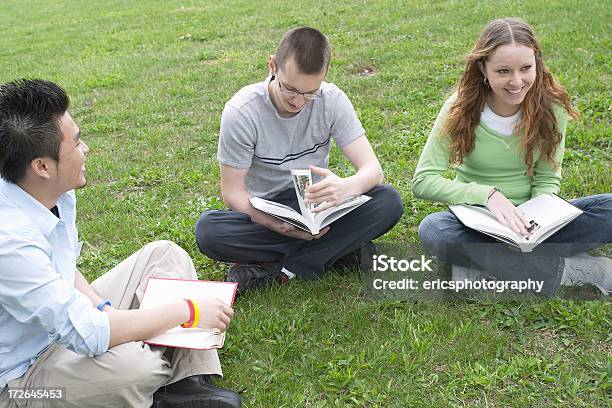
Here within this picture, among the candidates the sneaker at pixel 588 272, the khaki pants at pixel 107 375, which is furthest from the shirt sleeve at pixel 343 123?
the khaki pants at pixel 107 375

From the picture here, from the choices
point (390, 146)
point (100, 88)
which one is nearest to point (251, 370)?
point (390, 146)

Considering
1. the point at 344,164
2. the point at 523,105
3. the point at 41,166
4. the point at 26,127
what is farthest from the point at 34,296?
the point at 344,164

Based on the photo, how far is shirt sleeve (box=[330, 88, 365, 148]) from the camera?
3.73m

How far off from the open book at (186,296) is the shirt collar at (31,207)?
550 mm

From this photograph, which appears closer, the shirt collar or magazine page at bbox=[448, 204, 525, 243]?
the shirt collar

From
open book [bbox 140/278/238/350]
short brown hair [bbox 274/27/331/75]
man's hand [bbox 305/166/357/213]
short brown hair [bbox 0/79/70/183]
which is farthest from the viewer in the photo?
man's hand [bbox 305/166/357/213]

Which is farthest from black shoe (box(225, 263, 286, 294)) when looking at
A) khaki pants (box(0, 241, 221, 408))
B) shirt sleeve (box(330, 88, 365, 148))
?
khaki pants (box(0, 241, 221, 408))

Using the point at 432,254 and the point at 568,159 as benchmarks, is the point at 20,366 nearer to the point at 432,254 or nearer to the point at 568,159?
the point at 432,254

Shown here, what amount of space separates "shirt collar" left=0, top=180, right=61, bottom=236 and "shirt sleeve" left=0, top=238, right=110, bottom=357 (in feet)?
0.46

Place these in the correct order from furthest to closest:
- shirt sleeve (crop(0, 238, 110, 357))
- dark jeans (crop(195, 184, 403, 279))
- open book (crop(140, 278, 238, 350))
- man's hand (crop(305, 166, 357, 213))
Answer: dark jeans (crop(195, 184, 403, 279)), man's hand (crop(305, 166, 357, 213)), open book (crop(140, 278, 238, 350)), shirt sleeve (crop(0, 238, 110, 357))

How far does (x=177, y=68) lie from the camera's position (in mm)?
8844

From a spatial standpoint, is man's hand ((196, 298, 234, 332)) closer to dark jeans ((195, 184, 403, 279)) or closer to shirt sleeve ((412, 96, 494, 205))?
dark jeans ((195, 184, 403, 279))

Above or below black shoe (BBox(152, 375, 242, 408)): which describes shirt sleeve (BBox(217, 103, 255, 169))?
above

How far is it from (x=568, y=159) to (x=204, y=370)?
3.26 meters
